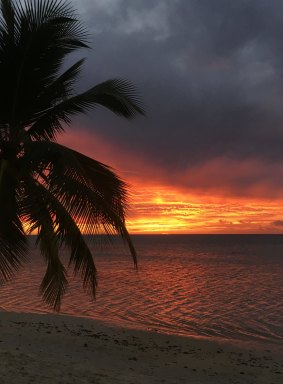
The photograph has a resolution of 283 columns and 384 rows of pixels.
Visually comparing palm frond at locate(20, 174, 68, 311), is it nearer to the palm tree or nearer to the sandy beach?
the palm tree

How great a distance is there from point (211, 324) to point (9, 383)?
1500 centimetres

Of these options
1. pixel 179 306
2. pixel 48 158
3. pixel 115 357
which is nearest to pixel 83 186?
pixel 48 158

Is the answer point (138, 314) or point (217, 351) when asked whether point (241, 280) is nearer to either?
point (138, 314)

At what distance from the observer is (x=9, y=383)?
7547 millimetres

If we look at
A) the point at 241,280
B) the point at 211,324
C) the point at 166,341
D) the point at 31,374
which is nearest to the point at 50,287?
the point at 31,374

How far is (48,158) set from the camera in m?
7.86

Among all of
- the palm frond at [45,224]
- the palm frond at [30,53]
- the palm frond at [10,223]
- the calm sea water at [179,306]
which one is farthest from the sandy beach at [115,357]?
the palm frond at [30,53]

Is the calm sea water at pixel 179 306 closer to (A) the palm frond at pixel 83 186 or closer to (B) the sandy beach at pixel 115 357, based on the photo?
(B) the sandy beach at pixel 115 357

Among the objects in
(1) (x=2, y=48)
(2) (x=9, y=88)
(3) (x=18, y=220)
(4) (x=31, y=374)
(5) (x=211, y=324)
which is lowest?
(5) (x=211, y=324)

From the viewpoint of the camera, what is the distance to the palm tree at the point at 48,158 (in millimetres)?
7867

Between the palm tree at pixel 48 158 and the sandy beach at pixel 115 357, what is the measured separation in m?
1.77

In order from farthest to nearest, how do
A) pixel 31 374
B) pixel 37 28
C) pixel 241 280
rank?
pixel 241 280
pixel 37 28
pixel 31 374

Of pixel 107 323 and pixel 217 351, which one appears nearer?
pixel 217 351

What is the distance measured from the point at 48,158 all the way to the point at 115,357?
6.92 m
